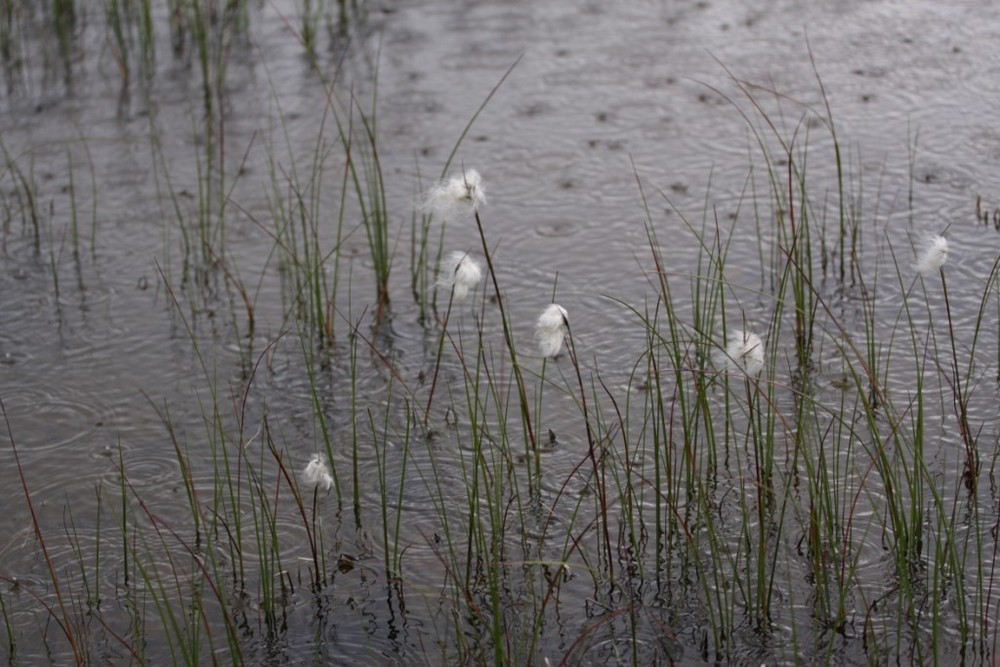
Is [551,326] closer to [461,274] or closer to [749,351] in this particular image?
[461,274]

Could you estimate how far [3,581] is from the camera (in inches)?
128

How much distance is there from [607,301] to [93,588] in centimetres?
200

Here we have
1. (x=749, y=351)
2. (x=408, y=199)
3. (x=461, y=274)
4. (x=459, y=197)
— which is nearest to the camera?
(x=459, y=197)

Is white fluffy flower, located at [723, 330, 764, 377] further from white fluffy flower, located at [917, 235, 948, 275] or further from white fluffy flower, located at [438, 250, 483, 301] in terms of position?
white fluffy flower, located at [438, 250, 483, 301]

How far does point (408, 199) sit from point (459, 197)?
249 cm

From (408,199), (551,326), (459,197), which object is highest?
(459,197)

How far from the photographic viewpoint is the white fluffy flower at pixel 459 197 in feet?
9.59

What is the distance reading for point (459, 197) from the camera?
2.93 meters

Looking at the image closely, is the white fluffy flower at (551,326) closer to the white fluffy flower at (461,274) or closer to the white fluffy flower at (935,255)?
the white fluffy flower at (461,274)

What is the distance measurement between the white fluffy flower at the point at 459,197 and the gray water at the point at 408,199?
0.55m

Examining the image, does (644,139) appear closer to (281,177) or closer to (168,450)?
(281,177)

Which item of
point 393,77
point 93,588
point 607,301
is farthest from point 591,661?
point 393,77

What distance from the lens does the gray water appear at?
3.55m

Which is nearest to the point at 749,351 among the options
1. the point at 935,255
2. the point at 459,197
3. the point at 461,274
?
the point at 935,255
